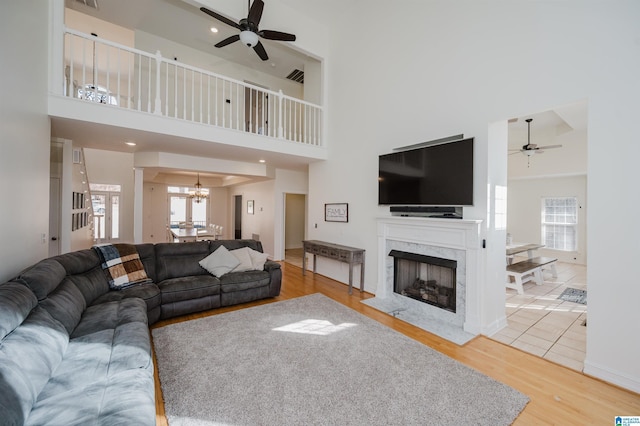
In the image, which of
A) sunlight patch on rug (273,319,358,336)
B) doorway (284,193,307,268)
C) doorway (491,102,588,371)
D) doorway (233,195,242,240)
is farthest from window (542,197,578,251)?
doorway (233,195,242,240)

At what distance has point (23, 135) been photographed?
246 centimetres

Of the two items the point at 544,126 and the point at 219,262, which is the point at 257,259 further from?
the point at 544,126

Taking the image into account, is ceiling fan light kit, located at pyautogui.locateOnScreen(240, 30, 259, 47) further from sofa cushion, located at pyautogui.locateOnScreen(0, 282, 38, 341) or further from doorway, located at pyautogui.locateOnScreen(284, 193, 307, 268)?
doorway, located at pyautogui.locateOnScreen(284, 193, 307, 268)

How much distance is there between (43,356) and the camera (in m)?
1.52

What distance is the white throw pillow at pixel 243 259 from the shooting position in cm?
403

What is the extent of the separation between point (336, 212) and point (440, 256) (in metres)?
2.32

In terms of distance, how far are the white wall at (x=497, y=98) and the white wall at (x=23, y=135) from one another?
13.9 feet

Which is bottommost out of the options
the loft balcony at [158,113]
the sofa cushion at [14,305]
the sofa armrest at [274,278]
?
the sofa armrest at [274,278]

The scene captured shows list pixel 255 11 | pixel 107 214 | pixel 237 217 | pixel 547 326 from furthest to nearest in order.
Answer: pixel 237 217, pixel 107 214, pixel 255 11, pixel 547 326

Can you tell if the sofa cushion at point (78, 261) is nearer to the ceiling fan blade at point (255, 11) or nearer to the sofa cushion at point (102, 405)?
the sofa cushion at point (102, 405)

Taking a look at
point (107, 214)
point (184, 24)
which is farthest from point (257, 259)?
point (107, 214)

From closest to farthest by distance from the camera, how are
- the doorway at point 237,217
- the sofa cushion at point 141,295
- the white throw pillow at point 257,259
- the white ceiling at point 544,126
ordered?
the sofa cushion at point 141,295 < the white throw pillow at point 257,259 < the white ceiling at point 544,126 < the doorway at point 237,217

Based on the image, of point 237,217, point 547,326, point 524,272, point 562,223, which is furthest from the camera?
point 237,217

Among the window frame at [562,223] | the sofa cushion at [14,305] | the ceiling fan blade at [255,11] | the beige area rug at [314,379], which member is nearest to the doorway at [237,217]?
the ceiling fan blade at [255,11]
